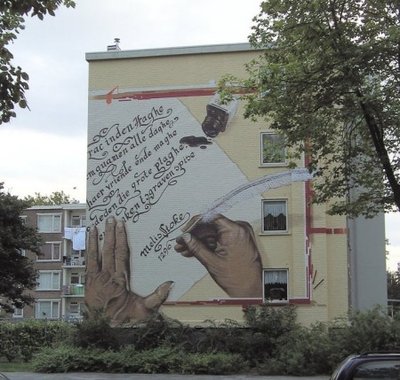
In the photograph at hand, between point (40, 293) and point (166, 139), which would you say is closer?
point (166, 139)

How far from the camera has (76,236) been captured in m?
63.4

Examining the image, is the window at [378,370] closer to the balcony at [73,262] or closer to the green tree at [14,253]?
the green tree at [14,253]

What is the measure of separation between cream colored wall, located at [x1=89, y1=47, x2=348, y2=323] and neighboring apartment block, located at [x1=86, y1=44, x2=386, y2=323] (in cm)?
4

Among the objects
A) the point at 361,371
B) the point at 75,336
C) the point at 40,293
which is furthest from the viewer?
the point at 40,293

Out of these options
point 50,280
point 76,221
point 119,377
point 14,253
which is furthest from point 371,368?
point 76,221

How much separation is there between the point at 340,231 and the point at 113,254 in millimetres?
9081

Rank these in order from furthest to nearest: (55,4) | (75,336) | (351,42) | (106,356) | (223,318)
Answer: (223,318)
(75,336)
(106,356)
(351,42)
(55,4)

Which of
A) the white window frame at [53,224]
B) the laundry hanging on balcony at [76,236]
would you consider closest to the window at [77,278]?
the laundry hanging on balcony at [76,236]

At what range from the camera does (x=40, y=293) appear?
6481cm

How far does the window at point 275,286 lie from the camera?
24625 millimetres

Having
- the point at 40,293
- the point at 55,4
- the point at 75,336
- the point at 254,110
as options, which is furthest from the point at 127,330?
the point at 40,293

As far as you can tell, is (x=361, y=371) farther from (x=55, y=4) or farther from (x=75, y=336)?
(x=75, y=336)

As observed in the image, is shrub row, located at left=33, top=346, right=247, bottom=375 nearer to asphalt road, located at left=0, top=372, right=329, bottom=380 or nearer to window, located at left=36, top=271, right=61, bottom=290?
asphalt road, located at left=0, top=372, right=329, bottom=380

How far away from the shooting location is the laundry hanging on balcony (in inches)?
2446
